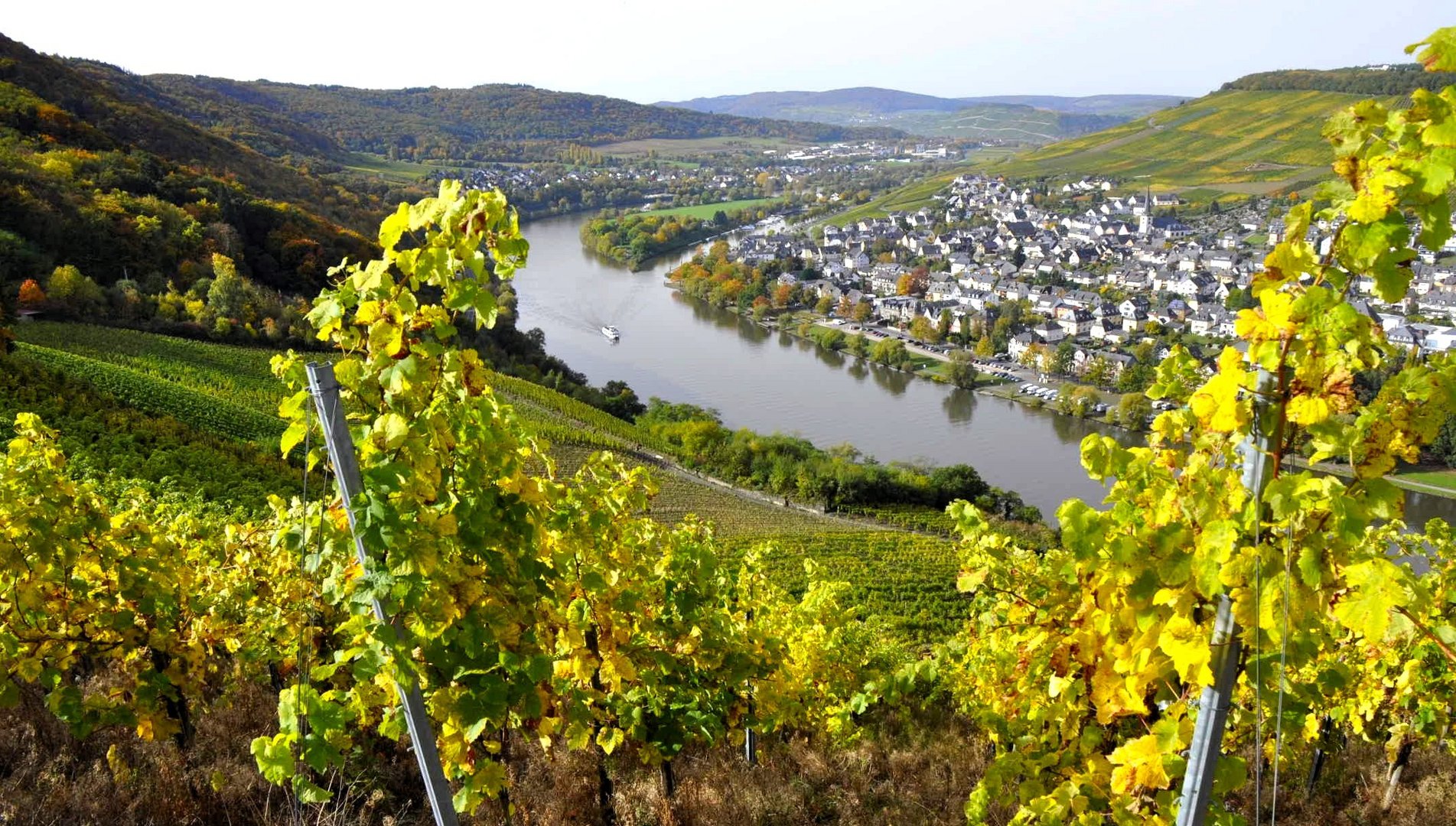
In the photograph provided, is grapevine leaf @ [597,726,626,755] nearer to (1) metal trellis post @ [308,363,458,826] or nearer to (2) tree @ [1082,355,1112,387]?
(1) metal trellis post @ [308,363,458,826]

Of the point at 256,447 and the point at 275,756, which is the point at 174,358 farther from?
the point at 275,756

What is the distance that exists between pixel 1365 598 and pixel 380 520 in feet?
6.47

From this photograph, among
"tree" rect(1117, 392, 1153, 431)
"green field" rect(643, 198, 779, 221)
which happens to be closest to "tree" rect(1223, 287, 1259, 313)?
"tree" rect(1117, 392, 1153, 431)

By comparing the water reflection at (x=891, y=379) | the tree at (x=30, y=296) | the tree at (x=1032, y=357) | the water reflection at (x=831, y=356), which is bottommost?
the water reflection at (x=891, y=379)

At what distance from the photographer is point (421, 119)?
141 m

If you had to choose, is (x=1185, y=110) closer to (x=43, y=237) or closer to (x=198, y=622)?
(x=43, y=237)

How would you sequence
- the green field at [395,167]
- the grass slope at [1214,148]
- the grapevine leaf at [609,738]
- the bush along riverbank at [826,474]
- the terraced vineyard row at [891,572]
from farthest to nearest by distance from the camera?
1. the green field at [395,167]
2. the grass slope at [1214,148]
3. the bush along riverbank at [826,474]
4. the terraced vineyard row at [891,572]
5. the grapevine leaf at [609,738]

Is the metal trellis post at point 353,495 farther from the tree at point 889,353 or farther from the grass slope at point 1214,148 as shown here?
the grass slope at point 1214,148

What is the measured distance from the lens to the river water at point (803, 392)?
2925cm

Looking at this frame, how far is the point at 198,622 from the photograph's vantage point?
409 cm

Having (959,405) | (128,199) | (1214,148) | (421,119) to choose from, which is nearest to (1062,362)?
(959,405)

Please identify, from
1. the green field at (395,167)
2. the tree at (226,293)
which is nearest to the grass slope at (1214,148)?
the green field at (395,167)

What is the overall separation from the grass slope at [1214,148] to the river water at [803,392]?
5849cm

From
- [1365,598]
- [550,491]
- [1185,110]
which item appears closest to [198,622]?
[550,491]
